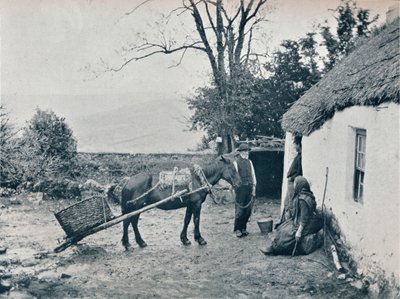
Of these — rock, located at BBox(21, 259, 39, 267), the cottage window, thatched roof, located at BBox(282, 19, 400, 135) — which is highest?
thatched roof, located at BBox(282, 19, 400, 135)

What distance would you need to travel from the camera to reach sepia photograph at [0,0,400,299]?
6781 millimetres

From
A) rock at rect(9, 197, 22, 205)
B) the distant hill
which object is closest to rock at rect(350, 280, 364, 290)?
rock at rect(9, 197, 22, 205)

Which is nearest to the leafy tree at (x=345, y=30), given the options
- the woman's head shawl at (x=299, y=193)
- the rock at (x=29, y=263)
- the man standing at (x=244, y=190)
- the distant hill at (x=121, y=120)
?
the man standing at (x=244, y=190)

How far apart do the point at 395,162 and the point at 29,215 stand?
1023cm

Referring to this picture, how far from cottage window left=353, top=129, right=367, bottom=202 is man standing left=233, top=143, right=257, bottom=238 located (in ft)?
9.29

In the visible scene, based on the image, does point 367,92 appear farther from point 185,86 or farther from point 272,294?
point 185,86

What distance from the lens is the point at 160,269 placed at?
25.8 feet

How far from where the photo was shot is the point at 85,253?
8633mm

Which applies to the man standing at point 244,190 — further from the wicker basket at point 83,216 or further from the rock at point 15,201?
the rock at point 15,201

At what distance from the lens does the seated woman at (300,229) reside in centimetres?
838

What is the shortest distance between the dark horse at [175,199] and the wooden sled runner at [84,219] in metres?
0.54

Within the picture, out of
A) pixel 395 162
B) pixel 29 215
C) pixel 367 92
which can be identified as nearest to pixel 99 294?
pixel 395 162

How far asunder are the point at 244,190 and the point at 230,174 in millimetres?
676

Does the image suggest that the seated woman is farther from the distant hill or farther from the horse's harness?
the distant hill
